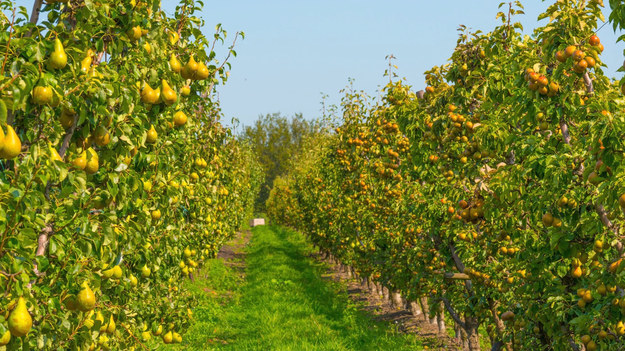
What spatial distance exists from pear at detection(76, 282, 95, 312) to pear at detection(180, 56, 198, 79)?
5.09ft

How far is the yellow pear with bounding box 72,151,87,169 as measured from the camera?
9.52 feet

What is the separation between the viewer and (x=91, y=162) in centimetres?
300

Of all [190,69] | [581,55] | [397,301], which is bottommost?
[397,301]

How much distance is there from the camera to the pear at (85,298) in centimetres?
297

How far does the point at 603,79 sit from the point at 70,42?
3.88 meters

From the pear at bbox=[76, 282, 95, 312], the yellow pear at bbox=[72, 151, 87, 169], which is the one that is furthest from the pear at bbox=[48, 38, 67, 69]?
the pear at bbox=[76, 282, 95, 312]

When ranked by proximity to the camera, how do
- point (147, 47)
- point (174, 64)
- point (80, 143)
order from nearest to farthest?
point (80, 143)
point (147, 47)
point (174, 64)

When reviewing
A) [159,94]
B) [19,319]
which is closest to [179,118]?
[159,94]

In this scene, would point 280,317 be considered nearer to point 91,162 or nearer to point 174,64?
point 174,64

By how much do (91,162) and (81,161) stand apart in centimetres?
8

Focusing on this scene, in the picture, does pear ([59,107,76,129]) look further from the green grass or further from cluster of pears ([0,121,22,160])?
the green grass

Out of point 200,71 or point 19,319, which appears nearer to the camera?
point 19,319

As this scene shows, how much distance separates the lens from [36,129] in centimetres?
294

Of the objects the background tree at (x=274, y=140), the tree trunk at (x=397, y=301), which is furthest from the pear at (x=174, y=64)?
the background tree at (x=274, y=140)
